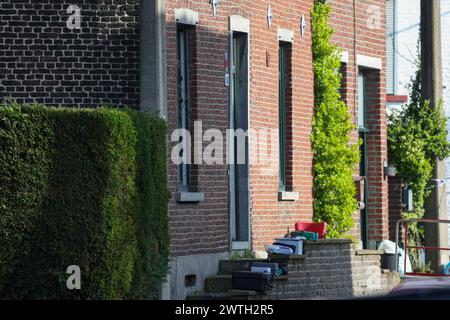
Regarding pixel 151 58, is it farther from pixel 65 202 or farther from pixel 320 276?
pixel 320 276

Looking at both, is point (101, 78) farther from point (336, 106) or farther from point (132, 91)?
point (336, 106)

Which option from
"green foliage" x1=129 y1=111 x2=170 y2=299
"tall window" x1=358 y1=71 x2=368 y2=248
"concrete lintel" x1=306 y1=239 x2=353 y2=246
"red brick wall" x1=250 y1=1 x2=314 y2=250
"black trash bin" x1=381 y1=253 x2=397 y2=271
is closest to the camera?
"green foliage" x1=129 y1=111 x2=170 y2=299

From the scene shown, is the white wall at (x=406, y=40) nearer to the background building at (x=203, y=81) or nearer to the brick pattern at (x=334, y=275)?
the background building at (x=203, y=81)

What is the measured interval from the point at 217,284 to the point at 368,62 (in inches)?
322

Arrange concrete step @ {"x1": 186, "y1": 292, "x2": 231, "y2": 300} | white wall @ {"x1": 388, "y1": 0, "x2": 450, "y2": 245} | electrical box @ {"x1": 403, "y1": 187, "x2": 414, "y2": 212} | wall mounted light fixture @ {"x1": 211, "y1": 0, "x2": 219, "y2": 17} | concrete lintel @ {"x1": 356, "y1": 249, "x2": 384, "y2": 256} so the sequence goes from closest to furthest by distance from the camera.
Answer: concrete step @ {"x1": 186, "y1": 292, "x2": 231, "y2": 300}
wall mounted light fixture @ {"x1": 211, "y1": 0, "x2": 219, "y2": 17}
concrete lintel @ {"x1": 356, "y1": 249, "x2": 384, "y2": 256}
electrical box @ {"x1": 403, "y1": 187, "x2": 414, "y2": 212}
white wall @ {"x1": 388, "y1": 0, "x2": 450, "y2": 245}

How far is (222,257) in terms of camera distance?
2120 centimetres

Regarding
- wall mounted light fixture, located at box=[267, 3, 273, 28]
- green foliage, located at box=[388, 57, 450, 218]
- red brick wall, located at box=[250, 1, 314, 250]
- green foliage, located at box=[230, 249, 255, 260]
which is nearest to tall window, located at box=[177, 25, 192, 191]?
green foliage, located at box=[230, 249, 255, 260]

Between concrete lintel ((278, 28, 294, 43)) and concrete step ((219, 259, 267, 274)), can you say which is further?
concrete lintel ((278, 28, 294, 43))

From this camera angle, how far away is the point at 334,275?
23.0 meters

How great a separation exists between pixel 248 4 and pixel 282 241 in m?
3.82

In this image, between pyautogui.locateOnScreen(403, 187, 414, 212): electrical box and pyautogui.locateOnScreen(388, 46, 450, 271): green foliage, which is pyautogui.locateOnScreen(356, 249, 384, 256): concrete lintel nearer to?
pyautogui.locateOnScreen(403, 187, 414, 212): electrical box

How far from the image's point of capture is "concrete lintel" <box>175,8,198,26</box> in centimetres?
2003

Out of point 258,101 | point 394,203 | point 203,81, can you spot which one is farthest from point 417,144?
point 203,81

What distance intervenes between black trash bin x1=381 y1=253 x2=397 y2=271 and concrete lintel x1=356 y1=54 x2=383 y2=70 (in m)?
3.71
